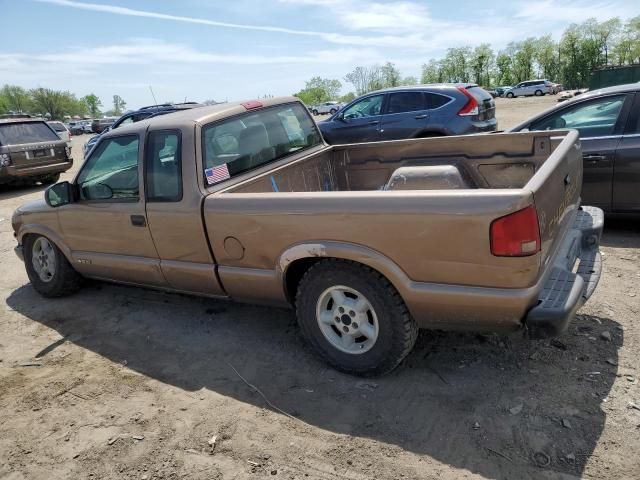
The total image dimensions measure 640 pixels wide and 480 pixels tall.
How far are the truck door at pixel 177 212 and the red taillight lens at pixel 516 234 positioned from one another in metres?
1.99

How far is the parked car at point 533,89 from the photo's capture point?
5153 centimetres

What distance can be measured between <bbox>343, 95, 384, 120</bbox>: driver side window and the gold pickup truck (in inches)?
220

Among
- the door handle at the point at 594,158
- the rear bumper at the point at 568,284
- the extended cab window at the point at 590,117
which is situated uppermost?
the extended cab window at the point at 590,117

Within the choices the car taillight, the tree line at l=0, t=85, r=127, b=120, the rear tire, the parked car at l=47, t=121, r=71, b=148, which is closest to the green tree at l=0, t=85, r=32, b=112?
the tree line at l=0, t=85, r=127, b=120

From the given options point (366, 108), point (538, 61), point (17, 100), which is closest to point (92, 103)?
point (17, 100)

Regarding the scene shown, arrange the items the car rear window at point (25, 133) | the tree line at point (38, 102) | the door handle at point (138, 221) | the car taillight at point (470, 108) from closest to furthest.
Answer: the door handle at point (138, 221) < the car taillight at point (470, 108) < the car rear window at point (25, 133) < the tree line at point (38, 102)

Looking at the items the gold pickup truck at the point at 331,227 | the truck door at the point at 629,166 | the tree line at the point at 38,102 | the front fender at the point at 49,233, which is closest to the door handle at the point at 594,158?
the truck door at the point at 629,166

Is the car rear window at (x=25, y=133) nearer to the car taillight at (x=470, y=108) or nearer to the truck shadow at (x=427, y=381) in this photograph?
the truck shadow at (x=427, y=381)

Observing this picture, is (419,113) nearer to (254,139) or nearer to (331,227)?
(254,139)

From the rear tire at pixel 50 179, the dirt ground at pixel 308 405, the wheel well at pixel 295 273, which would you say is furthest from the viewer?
the rear tire at pixel 50 179

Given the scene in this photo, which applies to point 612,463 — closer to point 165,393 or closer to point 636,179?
point 165,393

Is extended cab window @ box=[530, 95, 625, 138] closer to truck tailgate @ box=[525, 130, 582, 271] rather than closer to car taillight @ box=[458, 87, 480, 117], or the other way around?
truck tailgate @ box=[525, 130, 582, 271]

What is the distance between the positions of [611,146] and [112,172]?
15.8ft

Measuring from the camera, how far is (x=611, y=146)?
4945 mm
